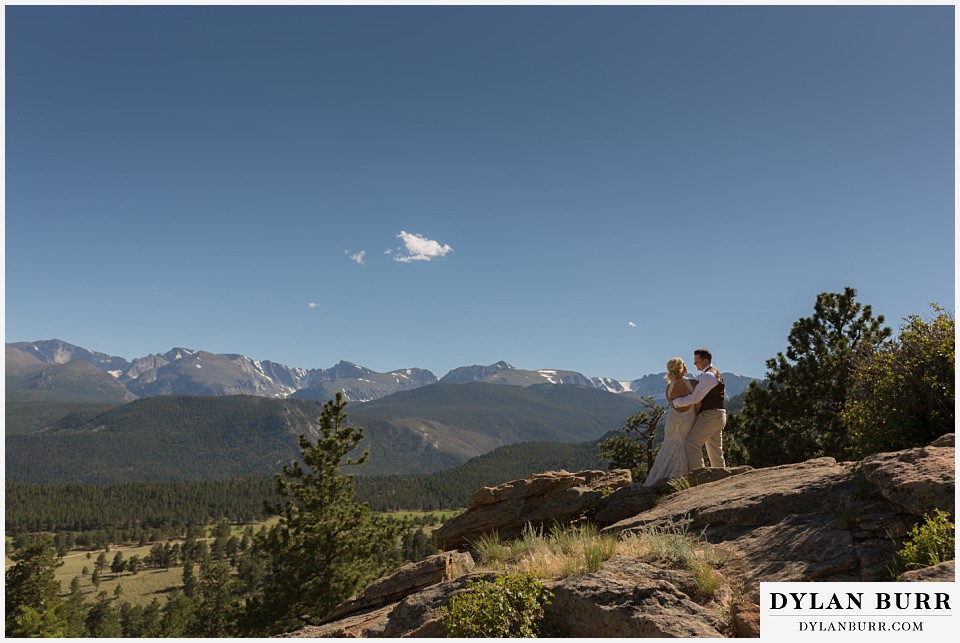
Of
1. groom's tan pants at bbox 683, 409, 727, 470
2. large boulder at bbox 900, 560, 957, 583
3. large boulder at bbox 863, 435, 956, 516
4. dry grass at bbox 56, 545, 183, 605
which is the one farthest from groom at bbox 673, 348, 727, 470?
dry grass at bbox 56, 545, 183, 605

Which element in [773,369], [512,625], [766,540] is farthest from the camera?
[773,369]

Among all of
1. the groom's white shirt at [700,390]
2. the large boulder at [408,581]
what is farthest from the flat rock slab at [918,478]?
the large boulder at [408,581]

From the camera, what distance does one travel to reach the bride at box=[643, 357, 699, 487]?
1684 centimetres

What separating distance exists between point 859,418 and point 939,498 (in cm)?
615

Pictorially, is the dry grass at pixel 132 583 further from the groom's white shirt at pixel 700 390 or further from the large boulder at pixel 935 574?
the large boulder at pixel 935 574

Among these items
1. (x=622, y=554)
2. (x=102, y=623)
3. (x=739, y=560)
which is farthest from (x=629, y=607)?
(x=102, y=623)

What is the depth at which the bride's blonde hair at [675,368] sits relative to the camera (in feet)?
54.7

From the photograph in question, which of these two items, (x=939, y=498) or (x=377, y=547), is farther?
(x=377, y=547)

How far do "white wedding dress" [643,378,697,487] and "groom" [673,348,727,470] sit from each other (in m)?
0.17

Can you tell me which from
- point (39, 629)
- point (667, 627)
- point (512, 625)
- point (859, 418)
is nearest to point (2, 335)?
point (512, 625)

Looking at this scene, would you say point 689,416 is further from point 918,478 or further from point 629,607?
point 629,607

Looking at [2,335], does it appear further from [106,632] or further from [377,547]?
[106,632]

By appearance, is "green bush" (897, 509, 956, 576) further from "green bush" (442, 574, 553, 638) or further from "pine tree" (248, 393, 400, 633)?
"pine tree" (248, 393, 400, 633)

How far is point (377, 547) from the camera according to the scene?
4134 centimetres
